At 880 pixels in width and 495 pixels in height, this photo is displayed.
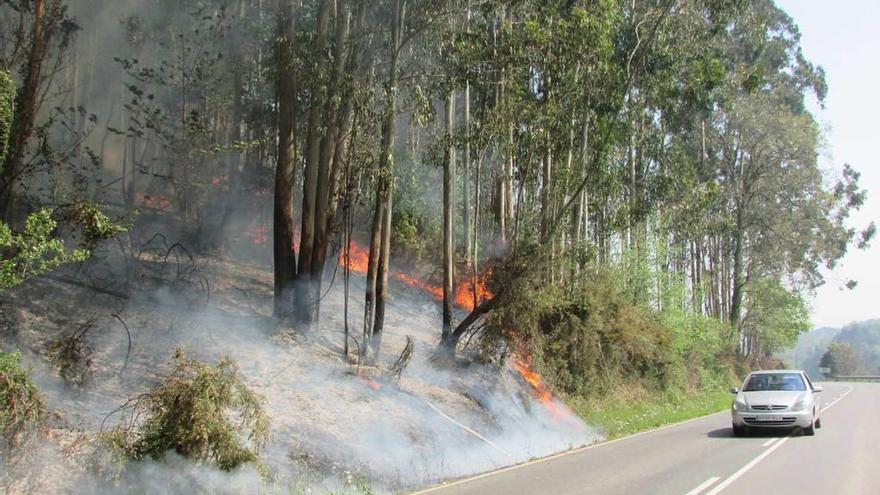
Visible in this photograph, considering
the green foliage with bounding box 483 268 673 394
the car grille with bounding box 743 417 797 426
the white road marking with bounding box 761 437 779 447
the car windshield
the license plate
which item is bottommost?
the white road marking with bounding box 761 437 779 447

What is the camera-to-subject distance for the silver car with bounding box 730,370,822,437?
14625 mm

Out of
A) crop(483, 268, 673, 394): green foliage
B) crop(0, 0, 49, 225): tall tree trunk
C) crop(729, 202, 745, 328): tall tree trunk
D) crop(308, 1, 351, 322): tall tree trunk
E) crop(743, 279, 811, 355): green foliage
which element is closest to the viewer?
crop(0, 0, 49, 225): tall tree trunk

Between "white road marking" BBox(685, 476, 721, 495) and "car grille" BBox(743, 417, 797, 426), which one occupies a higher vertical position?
"car grille" BBox(743, 417, 797, 426)

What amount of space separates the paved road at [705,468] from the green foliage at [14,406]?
469 centimetres

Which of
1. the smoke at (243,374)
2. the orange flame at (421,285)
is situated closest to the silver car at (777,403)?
the smoke at (243,374)

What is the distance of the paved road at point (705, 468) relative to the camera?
30.3 feet

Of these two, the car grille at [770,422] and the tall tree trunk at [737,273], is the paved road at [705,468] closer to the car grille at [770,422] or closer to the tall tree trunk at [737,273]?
the car grille at [770,422]

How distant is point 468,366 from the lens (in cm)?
1745

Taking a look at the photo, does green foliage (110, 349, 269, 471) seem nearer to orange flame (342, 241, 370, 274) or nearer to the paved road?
the paved road

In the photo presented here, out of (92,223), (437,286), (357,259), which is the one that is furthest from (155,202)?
(92,223)

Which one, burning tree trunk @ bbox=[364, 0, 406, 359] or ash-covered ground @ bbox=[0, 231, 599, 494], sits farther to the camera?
burning tree trunk @ bbox=[364, 0, 406, 359]

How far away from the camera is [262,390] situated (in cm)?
1210

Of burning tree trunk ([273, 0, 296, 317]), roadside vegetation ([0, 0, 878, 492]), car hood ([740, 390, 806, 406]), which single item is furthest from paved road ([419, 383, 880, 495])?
burning tree trunk ([273, 0, 296, 317])

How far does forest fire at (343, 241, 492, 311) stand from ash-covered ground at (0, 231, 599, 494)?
1799 millimetres
